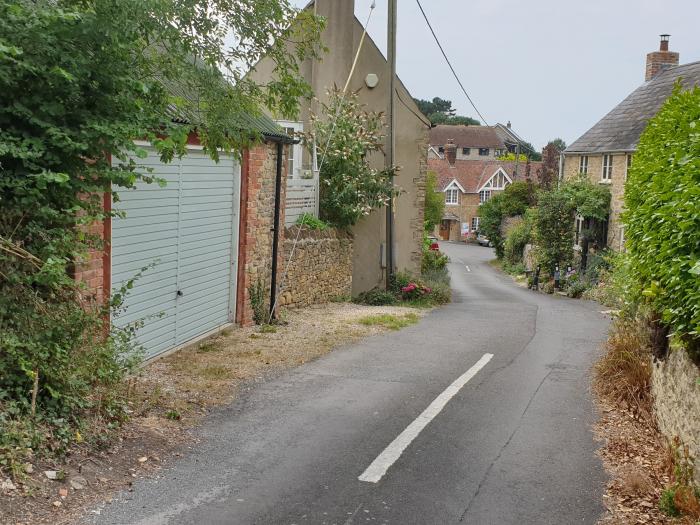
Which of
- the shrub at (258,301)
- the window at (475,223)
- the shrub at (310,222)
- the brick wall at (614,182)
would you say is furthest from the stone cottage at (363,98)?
the window at (475,223)

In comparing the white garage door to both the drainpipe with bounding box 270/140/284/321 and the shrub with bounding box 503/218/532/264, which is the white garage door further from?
the shrub with bounding box 503/218/532/264

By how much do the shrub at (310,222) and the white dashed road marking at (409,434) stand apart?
25.8 feet

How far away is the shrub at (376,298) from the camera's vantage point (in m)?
21.1

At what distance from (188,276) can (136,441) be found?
15.3 feet

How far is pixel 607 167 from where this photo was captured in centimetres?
Result: 3250

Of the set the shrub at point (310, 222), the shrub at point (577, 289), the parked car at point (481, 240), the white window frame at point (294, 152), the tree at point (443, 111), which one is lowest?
the parked car at point (481, 240)

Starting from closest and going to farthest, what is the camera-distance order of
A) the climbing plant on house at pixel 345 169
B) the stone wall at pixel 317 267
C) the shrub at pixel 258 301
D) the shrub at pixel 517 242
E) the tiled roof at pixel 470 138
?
1. the shrub at pixel 258 301
2. the stone wall at pixel 317 267
3. the climbing plant on house at pixel 345 169
4. the shrub at pixel 517 242
5. the tiled roof at pixel 470 138

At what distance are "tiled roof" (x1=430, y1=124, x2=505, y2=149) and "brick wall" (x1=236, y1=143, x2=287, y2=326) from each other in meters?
95.9

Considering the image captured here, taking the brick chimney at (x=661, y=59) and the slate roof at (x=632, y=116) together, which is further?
the brick chimney at (x=661, y=59)

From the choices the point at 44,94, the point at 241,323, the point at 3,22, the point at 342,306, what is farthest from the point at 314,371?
the point at 342,306

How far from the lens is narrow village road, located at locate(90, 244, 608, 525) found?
600 cm

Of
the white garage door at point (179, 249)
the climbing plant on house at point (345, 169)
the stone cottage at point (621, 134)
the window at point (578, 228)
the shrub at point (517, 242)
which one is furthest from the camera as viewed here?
the shrub at point (517, 242)

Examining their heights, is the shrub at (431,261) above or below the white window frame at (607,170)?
below

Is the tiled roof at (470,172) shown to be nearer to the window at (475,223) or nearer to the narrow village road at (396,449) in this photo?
the window at (475,223)
